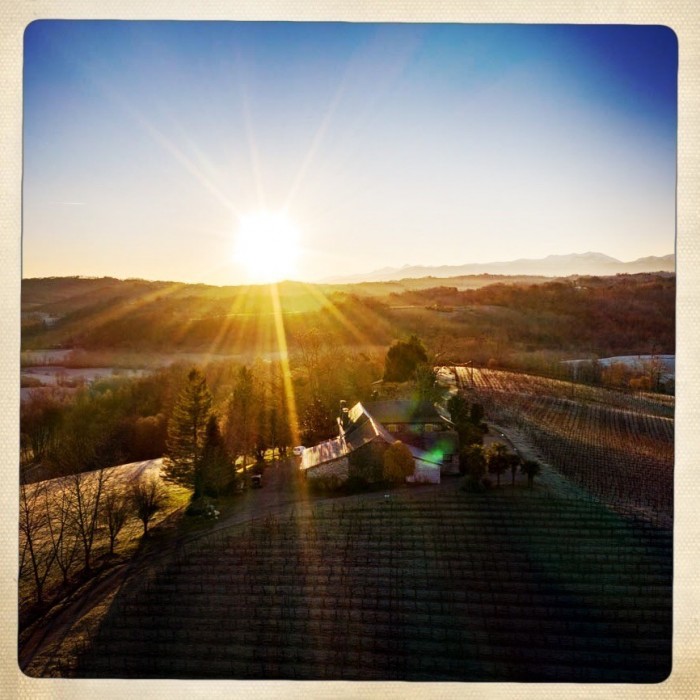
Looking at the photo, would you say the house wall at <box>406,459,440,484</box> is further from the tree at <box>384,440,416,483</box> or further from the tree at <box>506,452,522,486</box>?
the tree at <box>506,452,522,486</box>

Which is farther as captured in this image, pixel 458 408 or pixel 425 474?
pixel 458 408

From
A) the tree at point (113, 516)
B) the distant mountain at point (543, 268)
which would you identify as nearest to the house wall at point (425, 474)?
the distant mountain at point (543, 268)

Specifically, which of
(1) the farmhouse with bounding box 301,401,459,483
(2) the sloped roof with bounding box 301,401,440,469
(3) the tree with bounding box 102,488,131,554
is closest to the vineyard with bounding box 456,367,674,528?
(1) the farmhouse with bounding box 301,401,459,483

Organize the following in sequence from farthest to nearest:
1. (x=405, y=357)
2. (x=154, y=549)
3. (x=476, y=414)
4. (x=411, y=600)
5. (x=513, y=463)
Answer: (x=476, y=414), (x=405, y=357), (x=513, y=463), (x=154, y=549), (x=411, y=600)

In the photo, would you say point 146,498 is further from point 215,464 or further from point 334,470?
point 334,470

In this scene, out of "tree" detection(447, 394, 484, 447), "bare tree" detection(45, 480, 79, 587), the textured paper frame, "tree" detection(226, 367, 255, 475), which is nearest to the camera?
the textured paper frame

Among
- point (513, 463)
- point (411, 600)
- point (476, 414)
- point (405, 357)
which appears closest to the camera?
point (411, 600)

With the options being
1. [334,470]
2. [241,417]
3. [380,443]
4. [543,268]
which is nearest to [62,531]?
[241,417]
